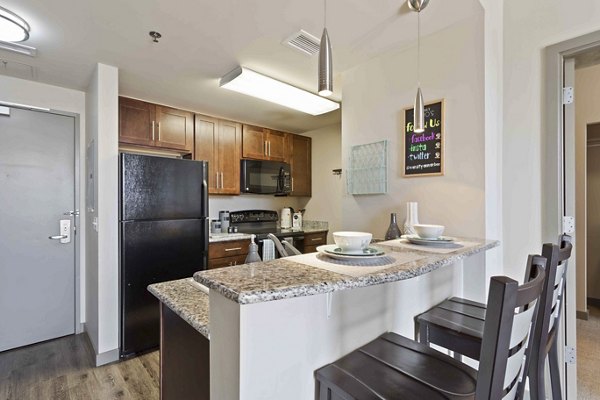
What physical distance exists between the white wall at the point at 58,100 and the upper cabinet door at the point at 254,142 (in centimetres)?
166

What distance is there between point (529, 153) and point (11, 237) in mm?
4021

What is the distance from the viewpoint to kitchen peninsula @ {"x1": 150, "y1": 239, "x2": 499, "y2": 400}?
74cm

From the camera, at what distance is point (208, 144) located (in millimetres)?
3492

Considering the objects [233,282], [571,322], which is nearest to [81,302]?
[233,282]

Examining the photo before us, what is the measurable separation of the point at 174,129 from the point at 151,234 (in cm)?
128

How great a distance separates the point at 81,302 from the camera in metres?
2.94

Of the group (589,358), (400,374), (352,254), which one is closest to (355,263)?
(352,254)

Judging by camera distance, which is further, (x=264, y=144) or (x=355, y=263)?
(x=264, y=144)

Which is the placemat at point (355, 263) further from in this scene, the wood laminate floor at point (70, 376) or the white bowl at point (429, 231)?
the wood laminate floor at point (70, 376)

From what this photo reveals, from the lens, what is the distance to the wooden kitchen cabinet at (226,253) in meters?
3.10

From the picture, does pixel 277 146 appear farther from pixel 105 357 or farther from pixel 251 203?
pixel 105 357

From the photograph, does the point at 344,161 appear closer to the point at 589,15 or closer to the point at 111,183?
the point at 589,15

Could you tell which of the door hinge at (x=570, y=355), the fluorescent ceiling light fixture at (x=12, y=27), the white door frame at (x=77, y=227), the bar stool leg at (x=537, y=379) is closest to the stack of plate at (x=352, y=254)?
the bar stool leg at (x=537, y=379)

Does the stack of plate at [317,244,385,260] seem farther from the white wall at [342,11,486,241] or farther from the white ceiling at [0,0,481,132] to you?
the white ceiling at [0,0,481,132]
